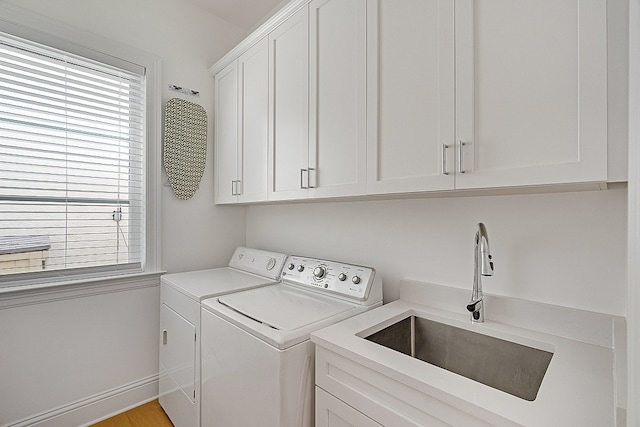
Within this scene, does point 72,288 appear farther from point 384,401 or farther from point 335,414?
point 384,401

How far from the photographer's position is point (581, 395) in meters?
0.76

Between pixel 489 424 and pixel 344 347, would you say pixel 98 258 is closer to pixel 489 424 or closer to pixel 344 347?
pixel 344 347

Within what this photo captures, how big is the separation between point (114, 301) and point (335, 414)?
1676mm

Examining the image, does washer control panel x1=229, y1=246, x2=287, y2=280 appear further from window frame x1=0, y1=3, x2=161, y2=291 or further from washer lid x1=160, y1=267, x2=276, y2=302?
window frame x1=0, y1=3, x2=161, y2=291

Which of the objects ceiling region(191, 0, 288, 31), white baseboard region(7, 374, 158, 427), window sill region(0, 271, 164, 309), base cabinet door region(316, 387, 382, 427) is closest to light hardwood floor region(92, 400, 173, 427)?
white baseboard region(7, 374, 158, 427)

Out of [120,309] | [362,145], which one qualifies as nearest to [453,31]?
[362,145]

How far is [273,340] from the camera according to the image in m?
1.09

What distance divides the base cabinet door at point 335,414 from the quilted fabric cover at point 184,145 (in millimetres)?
1712

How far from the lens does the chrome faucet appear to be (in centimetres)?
112

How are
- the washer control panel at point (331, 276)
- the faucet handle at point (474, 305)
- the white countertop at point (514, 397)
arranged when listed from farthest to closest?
1. the washer control panel at point (331, 276)
2. the faucet handle at point (474, 305)
3. the white countertop at point (514, 397)

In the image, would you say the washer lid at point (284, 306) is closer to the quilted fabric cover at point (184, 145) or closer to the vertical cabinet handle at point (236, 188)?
the vertical cabinet handle at point (236, 188)

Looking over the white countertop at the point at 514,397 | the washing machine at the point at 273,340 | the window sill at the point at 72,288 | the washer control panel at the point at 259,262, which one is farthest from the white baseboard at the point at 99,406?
the white countertop at the point at 514,397

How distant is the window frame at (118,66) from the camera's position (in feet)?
5.46

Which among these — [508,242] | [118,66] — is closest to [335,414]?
[508,242]
